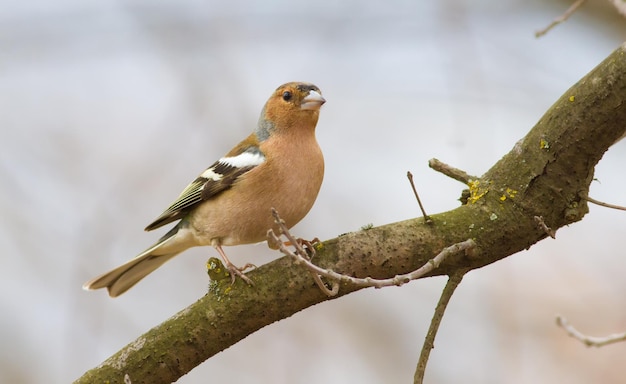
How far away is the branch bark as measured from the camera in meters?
3.46

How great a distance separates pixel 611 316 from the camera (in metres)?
6.70

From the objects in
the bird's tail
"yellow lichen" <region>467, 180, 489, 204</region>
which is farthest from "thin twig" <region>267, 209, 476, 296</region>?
the bird's tail

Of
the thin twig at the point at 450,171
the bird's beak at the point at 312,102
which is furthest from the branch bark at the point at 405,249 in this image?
the bird's beak at the point at 312,102

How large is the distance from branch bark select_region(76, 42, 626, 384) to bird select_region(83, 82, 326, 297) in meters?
0.80

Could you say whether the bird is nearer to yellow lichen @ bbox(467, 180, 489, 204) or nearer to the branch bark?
the branch bark

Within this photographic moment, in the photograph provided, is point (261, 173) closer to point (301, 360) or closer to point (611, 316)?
point (301, 360)

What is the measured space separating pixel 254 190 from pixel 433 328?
64.9 inches

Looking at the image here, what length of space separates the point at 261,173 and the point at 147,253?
4.07ft

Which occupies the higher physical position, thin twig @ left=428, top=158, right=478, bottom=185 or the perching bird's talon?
thin twig @ left=428, top=158, right=478, bottom=185

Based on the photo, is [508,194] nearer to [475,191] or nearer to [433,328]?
[475,191]

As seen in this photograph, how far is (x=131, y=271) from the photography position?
539cm

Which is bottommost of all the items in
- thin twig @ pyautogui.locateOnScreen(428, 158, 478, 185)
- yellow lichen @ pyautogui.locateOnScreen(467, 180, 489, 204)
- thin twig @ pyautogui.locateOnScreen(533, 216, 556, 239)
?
thin twig @ pyautogui.locateOnScreen(533, 216, 556, 239)

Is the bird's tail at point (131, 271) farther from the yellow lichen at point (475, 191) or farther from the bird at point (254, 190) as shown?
the yellow lichen at point (475, 191)

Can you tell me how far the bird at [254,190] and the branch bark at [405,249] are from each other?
2.62 feet
